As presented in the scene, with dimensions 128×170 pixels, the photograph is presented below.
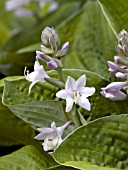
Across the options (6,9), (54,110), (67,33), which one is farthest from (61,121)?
(6,9)

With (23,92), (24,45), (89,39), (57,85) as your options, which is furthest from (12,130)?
(24,45)

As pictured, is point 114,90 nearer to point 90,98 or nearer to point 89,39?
point 90,98

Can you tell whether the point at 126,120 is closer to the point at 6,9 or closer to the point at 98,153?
the point at 98,153

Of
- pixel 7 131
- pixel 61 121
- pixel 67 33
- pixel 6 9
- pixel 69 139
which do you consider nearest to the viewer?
pixel 69 139

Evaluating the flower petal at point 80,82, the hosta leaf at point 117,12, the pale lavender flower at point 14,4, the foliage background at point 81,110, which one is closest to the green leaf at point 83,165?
the foliage background at point 81,110

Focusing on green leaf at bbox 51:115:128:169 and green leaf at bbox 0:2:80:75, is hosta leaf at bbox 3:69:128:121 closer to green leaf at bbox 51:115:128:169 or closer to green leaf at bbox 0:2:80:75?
green leaf at bbox 51:115:128:169

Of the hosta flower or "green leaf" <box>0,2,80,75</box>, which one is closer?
the hosta flower

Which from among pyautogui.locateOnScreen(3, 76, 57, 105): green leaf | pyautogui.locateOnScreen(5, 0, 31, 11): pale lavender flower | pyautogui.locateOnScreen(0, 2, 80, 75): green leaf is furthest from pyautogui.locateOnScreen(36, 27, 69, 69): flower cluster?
pyautogui.locateOnScreen(5, 0, 31, 11): pale lavender flower
